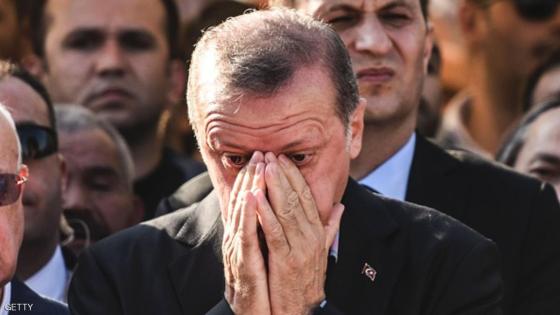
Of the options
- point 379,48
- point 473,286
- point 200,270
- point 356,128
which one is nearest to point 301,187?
point 356,128

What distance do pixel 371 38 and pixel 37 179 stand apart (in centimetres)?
145

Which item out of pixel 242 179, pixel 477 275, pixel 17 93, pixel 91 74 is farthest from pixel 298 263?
pixel 91 74

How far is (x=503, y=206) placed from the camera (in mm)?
5680

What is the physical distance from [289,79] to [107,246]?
82 centimetres

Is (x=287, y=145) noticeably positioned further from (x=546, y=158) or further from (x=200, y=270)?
(x=546, y=158)

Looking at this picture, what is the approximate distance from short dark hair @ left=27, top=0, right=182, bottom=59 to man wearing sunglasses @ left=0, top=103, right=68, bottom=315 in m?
3.69

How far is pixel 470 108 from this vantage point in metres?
10.0

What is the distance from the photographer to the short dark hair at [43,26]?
8461 millimetres

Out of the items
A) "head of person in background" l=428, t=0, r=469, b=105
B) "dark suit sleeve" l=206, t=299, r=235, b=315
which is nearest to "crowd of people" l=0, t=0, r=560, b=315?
"dark suit sleeve" l=206, t=299, r=235, b=315

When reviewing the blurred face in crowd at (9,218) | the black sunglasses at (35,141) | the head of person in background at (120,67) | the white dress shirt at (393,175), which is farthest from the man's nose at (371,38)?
the head of person in background at (120,67)

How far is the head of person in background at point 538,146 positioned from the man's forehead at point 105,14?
2107 millimetres

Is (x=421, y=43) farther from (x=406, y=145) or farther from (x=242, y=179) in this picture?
(x=242, y=179)

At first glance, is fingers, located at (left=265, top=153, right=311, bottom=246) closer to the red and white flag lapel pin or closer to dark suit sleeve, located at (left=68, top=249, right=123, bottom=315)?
the red and white flag lapel pin

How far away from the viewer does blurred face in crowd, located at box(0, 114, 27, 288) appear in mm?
4625
